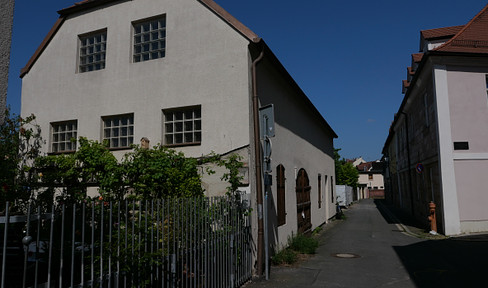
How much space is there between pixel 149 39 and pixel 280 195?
586cm

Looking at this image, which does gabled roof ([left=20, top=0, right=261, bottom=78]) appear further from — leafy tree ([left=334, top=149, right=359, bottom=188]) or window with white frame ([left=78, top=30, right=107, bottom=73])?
leafy tree ([left=334, top=149, right=359, bottom=188])

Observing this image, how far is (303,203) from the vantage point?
43.2 ft

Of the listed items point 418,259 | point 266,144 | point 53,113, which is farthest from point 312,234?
point 53,113

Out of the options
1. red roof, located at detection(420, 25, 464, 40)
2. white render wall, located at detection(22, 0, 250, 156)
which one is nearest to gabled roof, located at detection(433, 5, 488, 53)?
red roof, located at detection(420, 25, 464, 40)

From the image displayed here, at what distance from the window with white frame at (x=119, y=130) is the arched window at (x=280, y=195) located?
4.23m

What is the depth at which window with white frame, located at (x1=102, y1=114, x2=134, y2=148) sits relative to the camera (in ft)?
32.4

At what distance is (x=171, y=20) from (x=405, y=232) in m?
12.4

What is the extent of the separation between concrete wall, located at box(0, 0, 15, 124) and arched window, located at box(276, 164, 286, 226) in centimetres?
749

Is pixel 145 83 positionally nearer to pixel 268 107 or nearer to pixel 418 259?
pixel 268 107

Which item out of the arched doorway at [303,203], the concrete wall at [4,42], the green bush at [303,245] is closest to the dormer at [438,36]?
the arched doorway at [303,203]

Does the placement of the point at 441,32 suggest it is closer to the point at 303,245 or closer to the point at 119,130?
the point at 303,245

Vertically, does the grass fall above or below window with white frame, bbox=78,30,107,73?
below

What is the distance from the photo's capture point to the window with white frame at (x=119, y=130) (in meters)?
9.87

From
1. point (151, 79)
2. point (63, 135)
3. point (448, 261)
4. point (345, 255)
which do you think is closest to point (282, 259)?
point (345, 255)
